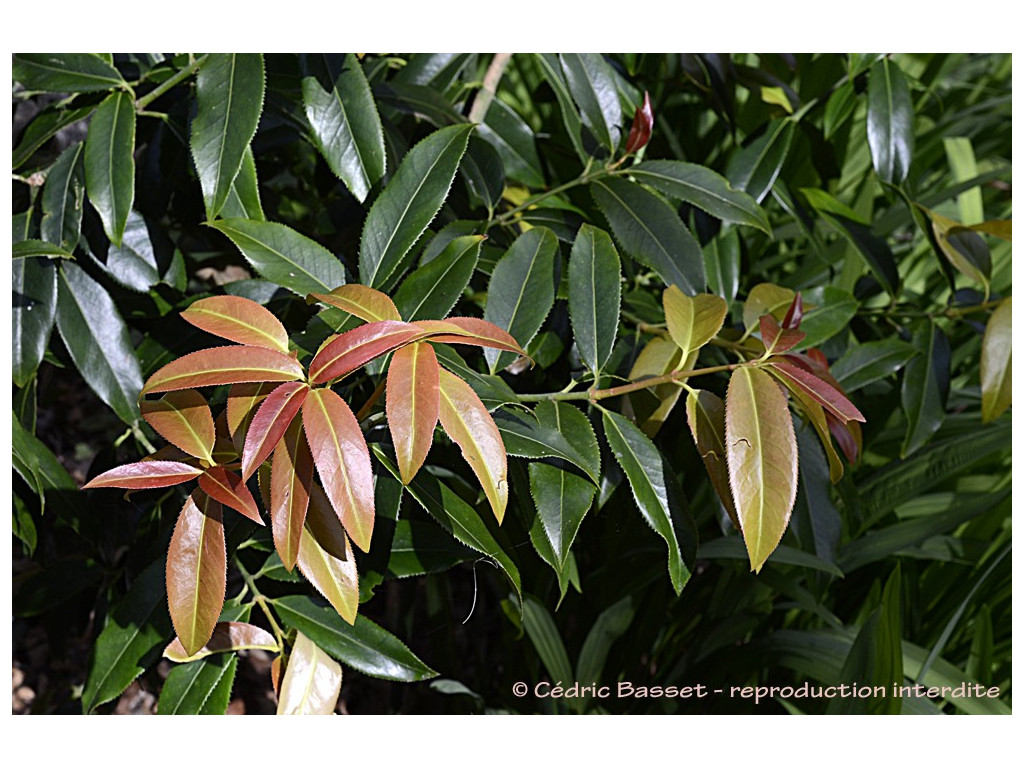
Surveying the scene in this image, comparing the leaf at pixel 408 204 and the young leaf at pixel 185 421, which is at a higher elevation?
the leaf at pixel 408 204

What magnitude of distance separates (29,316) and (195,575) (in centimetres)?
33

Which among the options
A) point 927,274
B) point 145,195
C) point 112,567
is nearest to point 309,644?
point 112,567

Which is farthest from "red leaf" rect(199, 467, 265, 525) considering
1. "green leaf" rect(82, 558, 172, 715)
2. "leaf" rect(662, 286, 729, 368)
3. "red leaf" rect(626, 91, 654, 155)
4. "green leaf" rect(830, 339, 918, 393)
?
"green leaf" rect(830, 339, 918, 393)

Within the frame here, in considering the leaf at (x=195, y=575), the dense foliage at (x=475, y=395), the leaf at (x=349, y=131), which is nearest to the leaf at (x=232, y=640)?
the dense foliage at (x=475, y=395)

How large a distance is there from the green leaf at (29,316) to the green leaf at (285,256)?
0.21 meters

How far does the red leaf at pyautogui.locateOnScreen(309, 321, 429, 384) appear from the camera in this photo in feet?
1.66

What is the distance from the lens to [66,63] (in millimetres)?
731

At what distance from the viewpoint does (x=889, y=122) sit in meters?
0.93

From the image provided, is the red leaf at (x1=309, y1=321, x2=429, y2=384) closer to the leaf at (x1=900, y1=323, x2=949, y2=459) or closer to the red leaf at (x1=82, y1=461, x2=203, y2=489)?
the red leaf at (x1=82, y1=461, x2=203, y2=489)

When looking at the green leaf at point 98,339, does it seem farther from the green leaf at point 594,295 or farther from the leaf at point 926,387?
the leaf at point 926,387

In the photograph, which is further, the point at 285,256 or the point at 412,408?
the point at 285,256

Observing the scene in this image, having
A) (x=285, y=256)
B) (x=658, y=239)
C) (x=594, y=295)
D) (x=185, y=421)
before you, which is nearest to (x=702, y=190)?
(x=658, y=239)

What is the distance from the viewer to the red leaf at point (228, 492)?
54cm

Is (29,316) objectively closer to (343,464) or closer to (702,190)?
(343,464)
